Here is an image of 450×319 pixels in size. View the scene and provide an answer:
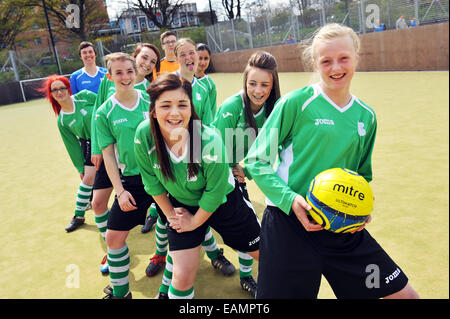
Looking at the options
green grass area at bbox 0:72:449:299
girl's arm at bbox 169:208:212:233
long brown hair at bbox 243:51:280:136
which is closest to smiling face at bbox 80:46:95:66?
green grass area at bbox 0:72:449:299

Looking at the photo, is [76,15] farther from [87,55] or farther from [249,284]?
[249,284]

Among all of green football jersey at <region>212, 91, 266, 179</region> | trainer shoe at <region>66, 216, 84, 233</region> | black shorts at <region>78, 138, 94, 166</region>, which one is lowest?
trainer shoe at <region>66, 216, 84, 233</region>

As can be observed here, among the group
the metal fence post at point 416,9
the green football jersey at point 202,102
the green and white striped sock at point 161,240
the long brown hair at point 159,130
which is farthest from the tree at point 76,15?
the long brown hair at point 159,130

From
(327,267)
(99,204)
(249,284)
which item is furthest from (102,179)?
(327,267)

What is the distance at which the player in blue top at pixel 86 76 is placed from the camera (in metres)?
6.23

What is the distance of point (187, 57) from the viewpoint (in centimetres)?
447

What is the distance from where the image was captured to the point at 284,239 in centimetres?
230

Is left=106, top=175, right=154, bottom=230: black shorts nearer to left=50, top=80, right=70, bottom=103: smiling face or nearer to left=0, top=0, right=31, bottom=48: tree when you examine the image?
left=50, top=80, right=70, bottom=103: smiling face

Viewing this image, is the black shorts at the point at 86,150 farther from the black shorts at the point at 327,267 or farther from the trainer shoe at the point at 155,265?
the black shorts at the point at 327,267

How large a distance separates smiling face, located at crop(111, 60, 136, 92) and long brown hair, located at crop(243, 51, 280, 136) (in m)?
1.07

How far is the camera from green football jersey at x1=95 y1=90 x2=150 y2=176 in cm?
347

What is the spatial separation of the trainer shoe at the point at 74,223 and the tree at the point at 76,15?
32.8 m

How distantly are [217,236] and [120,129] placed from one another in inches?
71.0
